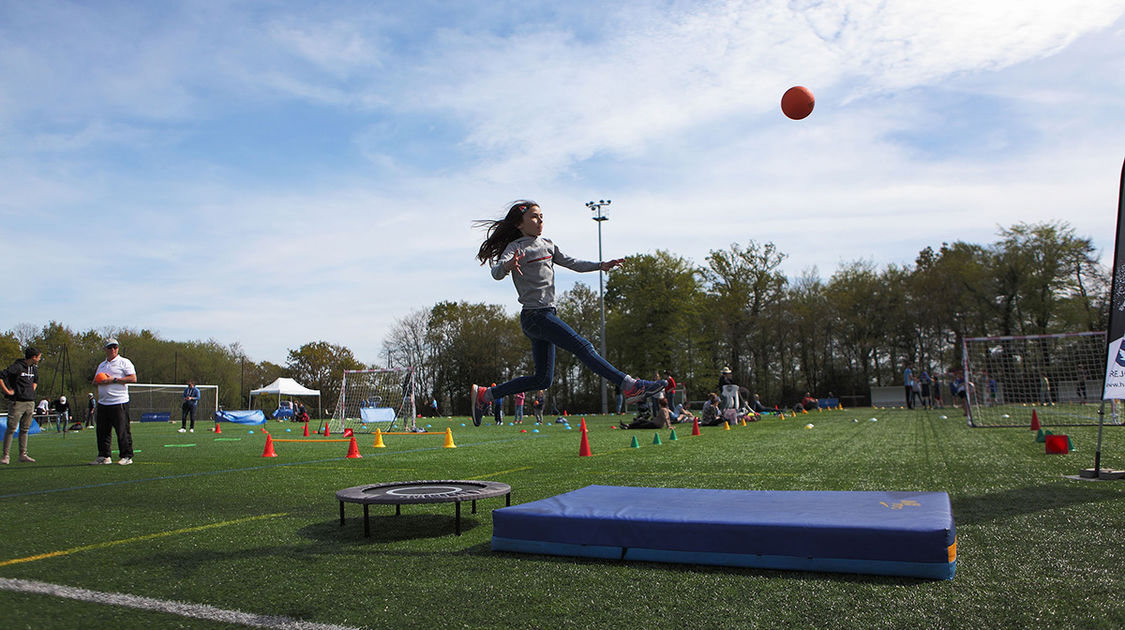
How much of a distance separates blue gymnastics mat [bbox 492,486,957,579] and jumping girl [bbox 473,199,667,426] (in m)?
0.99

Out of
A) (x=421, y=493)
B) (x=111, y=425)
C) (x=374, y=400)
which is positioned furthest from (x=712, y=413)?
(x=421, y=493)

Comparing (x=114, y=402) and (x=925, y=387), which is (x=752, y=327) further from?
(x=114, y=402)

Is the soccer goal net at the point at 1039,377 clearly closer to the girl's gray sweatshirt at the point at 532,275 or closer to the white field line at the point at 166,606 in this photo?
the girl's gray sweatshirt at the point at 532,275

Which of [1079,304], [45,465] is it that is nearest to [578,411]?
[1079,304]

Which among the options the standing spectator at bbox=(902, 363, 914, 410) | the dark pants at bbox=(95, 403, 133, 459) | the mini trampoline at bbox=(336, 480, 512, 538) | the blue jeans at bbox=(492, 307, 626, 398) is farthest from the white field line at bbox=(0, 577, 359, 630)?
the standing spectator at bbox=(902, 363, 914, 410)

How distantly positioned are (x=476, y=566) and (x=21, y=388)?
987 cm

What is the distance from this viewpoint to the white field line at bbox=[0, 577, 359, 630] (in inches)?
123

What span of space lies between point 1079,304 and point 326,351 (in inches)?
2493

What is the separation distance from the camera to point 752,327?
2068 inches

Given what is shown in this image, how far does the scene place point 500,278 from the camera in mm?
5488

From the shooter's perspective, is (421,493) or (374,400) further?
(374,400)

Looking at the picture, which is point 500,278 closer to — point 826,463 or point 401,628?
point 401,628

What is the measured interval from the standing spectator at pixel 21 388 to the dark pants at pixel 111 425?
40.5 inches

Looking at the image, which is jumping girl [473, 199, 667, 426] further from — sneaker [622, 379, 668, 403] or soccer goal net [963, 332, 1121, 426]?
soccer goal net [963, 332, 1121, 426]
